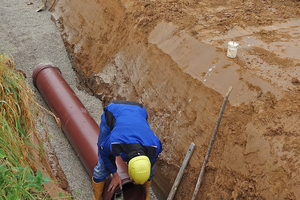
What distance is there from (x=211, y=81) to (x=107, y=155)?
1841mm

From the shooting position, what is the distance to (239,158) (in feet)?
11.4

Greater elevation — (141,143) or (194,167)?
(141,143)

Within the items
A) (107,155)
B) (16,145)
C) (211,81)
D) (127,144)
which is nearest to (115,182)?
(107,155)

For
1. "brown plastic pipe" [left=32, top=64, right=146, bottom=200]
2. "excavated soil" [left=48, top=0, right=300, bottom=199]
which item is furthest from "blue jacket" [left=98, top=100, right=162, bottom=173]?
"excavated soil" [left=48, top=0, right=300, bottom=199]

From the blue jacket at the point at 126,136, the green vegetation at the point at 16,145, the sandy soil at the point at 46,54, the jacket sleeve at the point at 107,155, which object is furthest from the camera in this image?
the sandy soil at the point at 46,54

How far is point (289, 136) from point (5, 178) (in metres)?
2.98

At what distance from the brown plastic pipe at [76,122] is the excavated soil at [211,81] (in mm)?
672

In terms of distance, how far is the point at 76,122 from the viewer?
4.68 meters

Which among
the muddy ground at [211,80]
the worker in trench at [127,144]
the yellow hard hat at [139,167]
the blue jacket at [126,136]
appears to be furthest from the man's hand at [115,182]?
the muddy ground at [211,80]

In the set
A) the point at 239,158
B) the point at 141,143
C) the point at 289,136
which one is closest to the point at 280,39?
the point at 289,136

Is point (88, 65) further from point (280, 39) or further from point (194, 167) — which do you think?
point (280, 39)

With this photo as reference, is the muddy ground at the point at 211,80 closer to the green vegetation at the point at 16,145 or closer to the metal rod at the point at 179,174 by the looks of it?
the metal rod at the point at 179,174

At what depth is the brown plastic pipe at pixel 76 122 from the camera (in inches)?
157

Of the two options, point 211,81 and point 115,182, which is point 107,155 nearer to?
point 115,182
